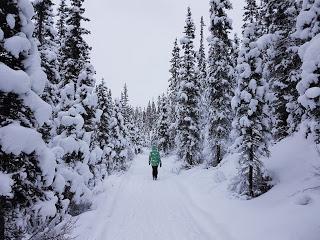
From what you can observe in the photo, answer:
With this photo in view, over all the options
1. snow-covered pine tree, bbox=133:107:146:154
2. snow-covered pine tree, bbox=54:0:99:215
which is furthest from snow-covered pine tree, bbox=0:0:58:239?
snow-covered pine tree, bbox=133:107:146:154

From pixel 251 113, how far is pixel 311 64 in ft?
14.2

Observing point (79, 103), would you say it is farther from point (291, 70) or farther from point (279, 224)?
point (291, 70)

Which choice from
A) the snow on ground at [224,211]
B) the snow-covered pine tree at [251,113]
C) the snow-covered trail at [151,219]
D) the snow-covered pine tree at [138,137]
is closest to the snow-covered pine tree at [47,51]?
the snow-covered trail at [151,219]

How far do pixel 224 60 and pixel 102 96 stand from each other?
1021 centimetres

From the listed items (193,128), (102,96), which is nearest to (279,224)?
(193,128)

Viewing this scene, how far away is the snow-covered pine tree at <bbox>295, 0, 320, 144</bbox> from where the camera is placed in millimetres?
7988

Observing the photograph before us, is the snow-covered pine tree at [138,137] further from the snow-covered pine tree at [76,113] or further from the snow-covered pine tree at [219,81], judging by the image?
the snow-covered pine tree at [76,113]

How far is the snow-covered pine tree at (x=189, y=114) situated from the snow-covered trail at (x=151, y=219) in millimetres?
9156

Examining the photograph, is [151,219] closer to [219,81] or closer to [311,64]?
[311,64]

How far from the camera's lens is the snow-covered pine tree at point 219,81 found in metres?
22.8

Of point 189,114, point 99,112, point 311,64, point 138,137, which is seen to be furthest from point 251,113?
point 138,137

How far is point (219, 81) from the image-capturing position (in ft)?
75.4

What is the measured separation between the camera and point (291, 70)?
17.3 metres

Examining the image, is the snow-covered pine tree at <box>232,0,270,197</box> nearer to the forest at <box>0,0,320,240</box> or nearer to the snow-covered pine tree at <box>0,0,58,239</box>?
the forest at <box>0,0,320,240</box>
